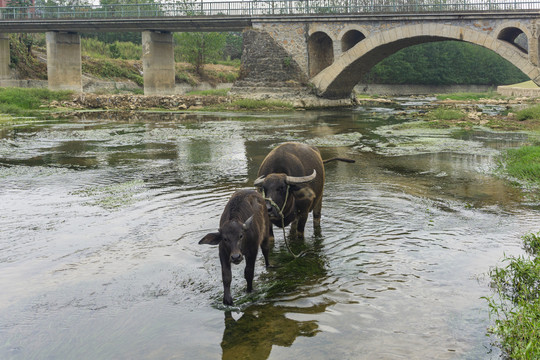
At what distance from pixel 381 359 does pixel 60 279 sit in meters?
3.71

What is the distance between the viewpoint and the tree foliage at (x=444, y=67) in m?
65.4

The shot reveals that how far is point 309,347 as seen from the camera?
4961 mm

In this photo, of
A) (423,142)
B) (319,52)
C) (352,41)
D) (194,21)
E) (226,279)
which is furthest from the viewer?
(319,52)

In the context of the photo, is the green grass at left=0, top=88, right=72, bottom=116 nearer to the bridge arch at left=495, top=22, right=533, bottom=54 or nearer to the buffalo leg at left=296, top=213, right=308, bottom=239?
the bridge arch at left=495, top=22, right=533, bottom=54

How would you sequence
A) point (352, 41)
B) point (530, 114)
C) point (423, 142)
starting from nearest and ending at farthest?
point (423, 142)
point (530, 114)
point (352, 41)

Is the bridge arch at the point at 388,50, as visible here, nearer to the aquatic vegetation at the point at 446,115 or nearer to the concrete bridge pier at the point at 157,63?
the aquatic vegetation at the point at 446,115

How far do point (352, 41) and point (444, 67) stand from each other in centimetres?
3515

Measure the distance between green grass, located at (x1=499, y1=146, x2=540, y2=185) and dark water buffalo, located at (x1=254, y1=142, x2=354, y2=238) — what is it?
562 centimetres

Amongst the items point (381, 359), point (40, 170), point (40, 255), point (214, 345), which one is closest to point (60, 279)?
point (40, 255)

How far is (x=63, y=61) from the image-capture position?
139 feet

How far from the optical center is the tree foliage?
214 ft

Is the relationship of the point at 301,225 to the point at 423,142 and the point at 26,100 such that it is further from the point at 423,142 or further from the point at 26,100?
the point at 26,100

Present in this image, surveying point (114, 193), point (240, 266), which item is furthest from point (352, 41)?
point (240, 266)

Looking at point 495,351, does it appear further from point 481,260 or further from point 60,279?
point 60,279
